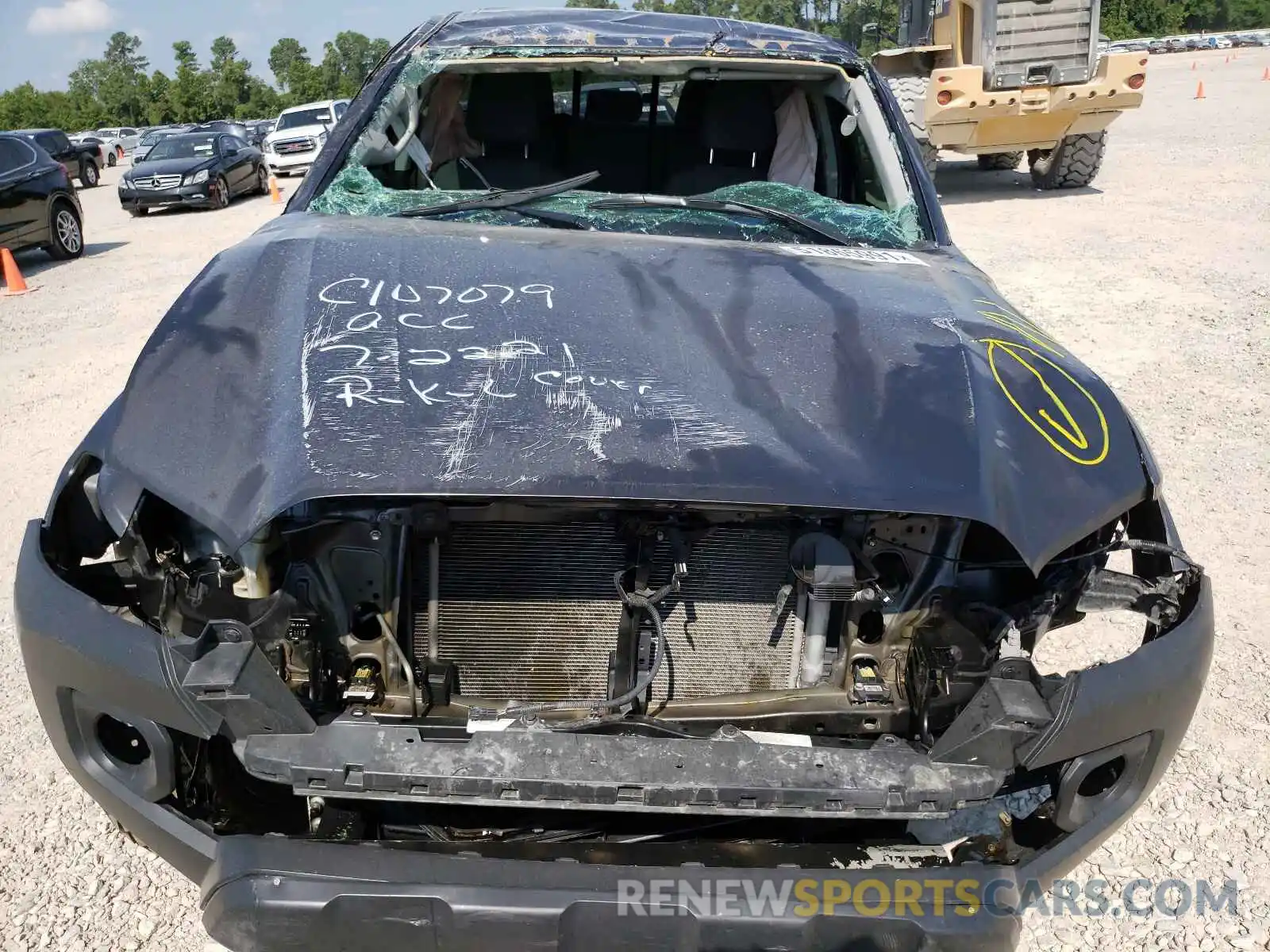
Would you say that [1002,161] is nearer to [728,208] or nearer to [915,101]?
[915,101]

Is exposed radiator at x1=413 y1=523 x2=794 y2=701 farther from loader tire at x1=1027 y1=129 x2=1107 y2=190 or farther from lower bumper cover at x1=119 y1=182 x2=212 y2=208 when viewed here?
lower bumper cover at x1=119 y1=182 x2=212 y2=208

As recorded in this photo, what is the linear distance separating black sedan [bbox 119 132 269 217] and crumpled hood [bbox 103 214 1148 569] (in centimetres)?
1420

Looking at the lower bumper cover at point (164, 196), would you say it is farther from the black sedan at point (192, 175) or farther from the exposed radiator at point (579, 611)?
the exposed radiator at point (579, 611)

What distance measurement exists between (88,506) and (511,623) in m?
0.98

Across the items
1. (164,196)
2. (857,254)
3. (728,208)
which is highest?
(728,208)

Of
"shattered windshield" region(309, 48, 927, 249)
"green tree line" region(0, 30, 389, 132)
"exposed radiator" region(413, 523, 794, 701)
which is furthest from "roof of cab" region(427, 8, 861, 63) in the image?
"green tree line" region(0, 30, 389, 132)

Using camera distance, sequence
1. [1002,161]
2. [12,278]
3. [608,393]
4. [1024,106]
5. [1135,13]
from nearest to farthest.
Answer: [608,393] < [12,278] < [1024,106] < [1002,161] < [1135,13]

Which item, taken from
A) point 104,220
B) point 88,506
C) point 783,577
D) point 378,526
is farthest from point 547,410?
point 104,220

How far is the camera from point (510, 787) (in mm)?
1615

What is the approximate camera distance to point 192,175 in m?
14.9

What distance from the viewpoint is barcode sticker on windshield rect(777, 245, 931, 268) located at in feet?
8.77

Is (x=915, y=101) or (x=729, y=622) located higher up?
(x=915, y=101)

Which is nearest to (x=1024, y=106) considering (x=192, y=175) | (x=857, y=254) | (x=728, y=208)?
(x=728, y=208)

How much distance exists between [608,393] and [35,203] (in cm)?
1062
